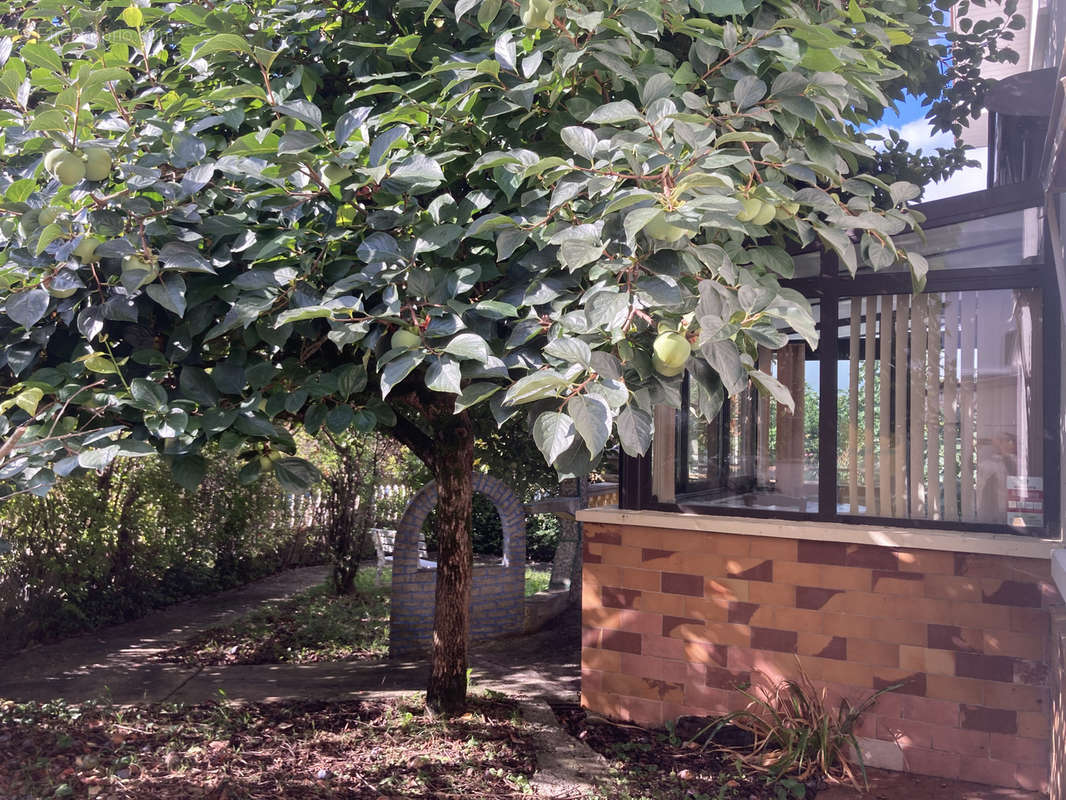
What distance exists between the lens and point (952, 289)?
4148 millimetres

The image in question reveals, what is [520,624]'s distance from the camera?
7.61 metres

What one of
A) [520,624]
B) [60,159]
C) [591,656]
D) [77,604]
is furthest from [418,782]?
[77,604]

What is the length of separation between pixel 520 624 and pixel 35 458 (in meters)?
5.77

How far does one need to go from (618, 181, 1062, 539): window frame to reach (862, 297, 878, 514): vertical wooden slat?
10cm

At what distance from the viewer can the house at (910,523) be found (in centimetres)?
390

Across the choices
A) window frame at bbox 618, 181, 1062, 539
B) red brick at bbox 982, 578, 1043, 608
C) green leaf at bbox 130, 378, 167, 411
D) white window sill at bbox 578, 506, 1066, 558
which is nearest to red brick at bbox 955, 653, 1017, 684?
red brick at bbox 982, 578, 1043, 608

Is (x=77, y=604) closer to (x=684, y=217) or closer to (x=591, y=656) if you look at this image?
(x=591, y=656)

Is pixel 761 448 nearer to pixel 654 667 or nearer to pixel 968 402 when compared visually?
pixel 968 402

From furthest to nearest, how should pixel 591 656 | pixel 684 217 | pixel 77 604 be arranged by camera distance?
pixel 77 604, pixel 591 656, pixel 684 217

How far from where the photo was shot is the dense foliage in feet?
22.6

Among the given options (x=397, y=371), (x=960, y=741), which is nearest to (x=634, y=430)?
(x=397, y=371)

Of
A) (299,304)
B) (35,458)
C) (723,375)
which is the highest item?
(299,304)

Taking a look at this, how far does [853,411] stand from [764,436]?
1.79 ft

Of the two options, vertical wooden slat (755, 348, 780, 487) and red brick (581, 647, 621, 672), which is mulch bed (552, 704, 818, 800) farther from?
vertical wooden slat (755, 348, 780, 487)
